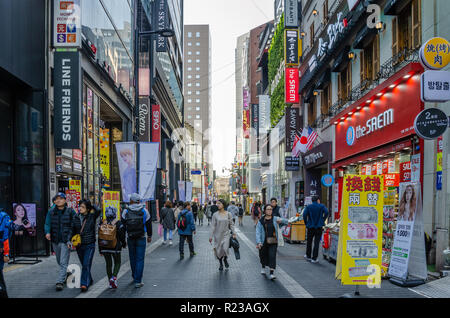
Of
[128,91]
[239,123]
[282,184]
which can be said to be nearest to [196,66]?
[239,123]

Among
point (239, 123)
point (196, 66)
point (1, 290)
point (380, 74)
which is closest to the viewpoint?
point (1, 290)

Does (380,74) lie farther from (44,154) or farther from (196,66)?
(196,66)

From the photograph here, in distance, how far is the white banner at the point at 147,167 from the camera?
15531mm

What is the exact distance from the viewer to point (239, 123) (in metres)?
140

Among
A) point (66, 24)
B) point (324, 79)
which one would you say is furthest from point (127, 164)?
point (324, 79)

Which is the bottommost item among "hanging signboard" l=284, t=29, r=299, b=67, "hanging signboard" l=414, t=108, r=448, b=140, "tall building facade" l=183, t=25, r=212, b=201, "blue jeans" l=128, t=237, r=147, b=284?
"blue jeans" l=128, t=237, r=147, b=284

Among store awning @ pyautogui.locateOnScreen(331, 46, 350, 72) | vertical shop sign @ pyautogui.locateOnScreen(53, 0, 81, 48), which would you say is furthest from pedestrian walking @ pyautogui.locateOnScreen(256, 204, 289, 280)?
store awning @ pyautogui.locateOnScreen(331, 46, 350, 72)

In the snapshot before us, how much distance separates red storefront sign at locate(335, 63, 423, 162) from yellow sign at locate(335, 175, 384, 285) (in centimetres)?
504

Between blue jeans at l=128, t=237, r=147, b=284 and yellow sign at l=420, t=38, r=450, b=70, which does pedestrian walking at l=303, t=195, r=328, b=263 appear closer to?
yellow sign at l=420, t=38, r=450, b=70

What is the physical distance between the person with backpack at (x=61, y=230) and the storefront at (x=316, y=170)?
651 inches

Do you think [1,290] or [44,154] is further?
[44,154]

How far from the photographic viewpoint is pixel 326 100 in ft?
81.7

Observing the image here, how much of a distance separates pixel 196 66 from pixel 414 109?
15464 cm

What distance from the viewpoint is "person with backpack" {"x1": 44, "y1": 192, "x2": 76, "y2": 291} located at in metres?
8.63
